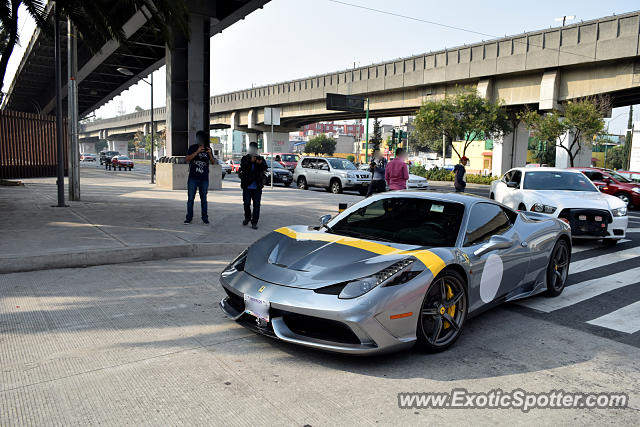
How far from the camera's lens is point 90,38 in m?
12.6

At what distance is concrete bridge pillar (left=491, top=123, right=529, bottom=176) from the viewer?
40688mm

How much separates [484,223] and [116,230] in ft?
21.7

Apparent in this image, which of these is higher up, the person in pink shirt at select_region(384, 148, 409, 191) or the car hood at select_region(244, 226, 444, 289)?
the person in pink shirt at select_region(384, 148, 409, 191)

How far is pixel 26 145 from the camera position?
2377 cm

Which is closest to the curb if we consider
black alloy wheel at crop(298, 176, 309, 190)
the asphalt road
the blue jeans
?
the blue jeans

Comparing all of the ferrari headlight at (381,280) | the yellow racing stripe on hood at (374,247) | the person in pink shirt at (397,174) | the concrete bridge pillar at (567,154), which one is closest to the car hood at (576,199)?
the person in pink shirt at (397,174)

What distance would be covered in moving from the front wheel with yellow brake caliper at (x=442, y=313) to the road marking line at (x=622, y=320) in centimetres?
178

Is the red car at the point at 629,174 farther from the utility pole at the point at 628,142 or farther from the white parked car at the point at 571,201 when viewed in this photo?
the utility pole at the point at 628,142

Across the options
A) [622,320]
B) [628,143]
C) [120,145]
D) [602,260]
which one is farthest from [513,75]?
[120,145]

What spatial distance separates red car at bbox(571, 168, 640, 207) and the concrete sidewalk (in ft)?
36.8

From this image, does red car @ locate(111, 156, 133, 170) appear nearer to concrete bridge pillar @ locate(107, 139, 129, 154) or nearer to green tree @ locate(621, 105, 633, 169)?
green tree @ locate(621, 105, 633, 169)

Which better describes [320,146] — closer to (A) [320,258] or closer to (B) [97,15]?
(B) [97,15]

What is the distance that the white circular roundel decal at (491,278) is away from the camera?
4.57 m

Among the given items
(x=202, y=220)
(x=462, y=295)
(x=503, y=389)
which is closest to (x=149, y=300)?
(x=462, y=295)
